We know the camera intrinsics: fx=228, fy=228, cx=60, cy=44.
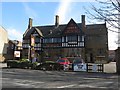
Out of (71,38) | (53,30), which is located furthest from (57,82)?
(53,30)

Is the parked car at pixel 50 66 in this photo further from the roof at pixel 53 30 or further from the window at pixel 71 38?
the roof at pixel 53 30

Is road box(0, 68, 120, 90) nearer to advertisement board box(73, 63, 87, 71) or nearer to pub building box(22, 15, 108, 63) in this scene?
advertisement board box(73, 63, 87, 71)

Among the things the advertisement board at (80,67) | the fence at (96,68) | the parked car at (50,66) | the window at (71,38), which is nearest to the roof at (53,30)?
the window at (71,38)

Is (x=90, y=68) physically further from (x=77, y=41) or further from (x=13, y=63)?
(x=77, y=41)

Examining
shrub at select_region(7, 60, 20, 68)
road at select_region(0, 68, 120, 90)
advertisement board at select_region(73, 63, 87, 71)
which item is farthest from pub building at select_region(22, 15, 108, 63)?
road at select_region(0, 68, 120, 90)

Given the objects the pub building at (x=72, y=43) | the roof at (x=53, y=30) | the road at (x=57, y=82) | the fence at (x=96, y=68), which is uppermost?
the roof at (x=53, y=30)

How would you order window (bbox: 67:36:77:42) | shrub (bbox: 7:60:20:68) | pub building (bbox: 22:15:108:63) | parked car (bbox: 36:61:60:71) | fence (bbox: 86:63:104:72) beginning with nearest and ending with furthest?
fence (bbox: 86:63:104:72), parked car (bbox: 36:61:60:71), shrub (bbox: 7:60:20:68), pub building (bbox: 22:15:108:63), window (bbox: 67:36:77:42)

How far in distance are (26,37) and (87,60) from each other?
19117 millimetres

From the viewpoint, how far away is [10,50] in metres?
72.4

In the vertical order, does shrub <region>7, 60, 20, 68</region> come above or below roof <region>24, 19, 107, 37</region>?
below

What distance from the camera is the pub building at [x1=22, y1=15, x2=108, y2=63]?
5691 centimetres

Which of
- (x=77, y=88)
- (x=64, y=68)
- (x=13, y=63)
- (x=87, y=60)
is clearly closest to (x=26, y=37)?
(x=87, y=60)

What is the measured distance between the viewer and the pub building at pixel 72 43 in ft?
187

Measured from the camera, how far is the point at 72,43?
57469 millimetres
